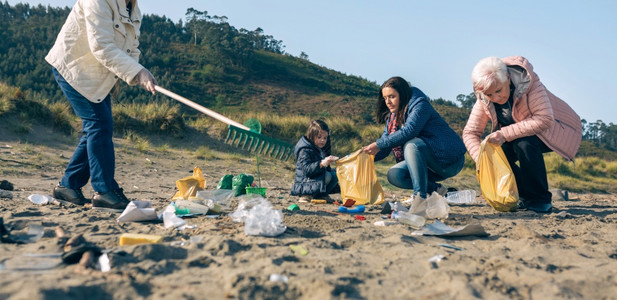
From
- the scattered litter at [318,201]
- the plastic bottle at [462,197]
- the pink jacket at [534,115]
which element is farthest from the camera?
the plastic bottle at [462,197]

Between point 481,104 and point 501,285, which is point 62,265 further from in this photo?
point 481,104

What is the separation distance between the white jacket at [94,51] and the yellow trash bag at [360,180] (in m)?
1.96

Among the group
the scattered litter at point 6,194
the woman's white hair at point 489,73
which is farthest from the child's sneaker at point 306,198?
the scattered litter at point 6,194

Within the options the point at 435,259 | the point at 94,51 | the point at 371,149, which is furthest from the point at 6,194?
the point at 435,259

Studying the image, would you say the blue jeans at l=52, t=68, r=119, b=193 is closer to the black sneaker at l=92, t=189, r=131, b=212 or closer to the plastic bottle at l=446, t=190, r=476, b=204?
the black sneaker at l=92, t=189, r=131, b=212

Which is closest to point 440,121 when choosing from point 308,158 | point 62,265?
point 308,158

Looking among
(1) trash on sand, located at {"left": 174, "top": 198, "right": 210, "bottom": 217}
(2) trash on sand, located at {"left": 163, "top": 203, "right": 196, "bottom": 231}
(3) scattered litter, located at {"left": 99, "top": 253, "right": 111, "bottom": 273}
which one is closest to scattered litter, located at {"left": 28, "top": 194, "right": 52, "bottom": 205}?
(1) trash on sand, located at {"left": 174, "top": 198, "right": 210, "bottom": 217}

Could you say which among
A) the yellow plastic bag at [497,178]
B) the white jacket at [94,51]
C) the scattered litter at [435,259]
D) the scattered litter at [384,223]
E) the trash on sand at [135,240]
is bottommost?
the trash on sand at [135,240]

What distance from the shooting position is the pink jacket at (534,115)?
13.2ft

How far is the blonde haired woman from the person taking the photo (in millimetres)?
3998

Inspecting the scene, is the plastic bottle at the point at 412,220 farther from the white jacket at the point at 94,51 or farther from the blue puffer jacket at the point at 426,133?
the white jacket at the point at 94,51

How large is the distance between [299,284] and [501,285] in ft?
2.68

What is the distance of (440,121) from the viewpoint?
4426 millimetres

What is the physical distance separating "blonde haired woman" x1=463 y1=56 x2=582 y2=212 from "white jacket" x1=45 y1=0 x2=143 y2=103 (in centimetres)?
269
